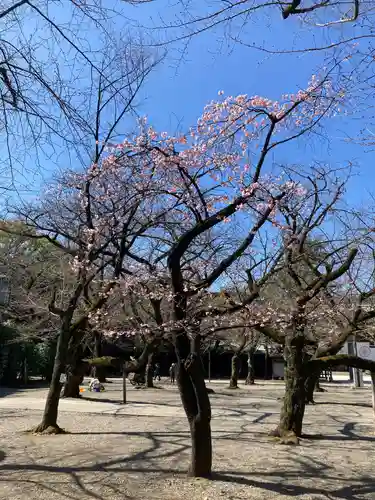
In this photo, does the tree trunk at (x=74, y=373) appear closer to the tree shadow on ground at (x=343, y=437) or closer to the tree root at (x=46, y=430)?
the tree root at (x=46, y=430)

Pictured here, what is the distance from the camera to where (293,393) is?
396 inches

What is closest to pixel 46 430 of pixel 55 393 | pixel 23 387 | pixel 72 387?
pixel 55 393

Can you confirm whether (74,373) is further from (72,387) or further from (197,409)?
(197,409)

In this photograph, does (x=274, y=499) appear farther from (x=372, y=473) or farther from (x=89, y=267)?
(x=89, y=267)

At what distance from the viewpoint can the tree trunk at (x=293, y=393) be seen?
10.1m

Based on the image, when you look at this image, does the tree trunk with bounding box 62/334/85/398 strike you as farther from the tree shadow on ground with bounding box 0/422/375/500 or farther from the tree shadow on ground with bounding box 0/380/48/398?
the tree shadow on ground with bounding box 0/422/375/500

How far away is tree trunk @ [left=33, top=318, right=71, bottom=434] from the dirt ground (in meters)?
0.41

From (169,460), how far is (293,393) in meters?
3.40

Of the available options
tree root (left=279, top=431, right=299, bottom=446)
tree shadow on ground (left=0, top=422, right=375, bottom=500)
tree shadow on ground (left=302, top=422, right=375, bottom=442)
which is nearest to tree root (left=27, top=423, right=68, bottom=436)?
tree shadow on ground (left=0, top=422, right=375, bottom=500)

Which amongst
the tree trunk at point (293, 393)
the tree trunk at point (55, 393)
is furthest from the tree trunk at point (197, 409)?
the tree trunk at point (55, 393)

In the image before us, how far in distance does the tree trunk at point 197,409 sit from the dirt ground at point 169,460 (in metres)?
0.25

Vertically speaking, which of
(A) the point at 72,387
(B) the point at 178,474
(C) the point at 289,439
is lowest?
(B) the point at 178,474

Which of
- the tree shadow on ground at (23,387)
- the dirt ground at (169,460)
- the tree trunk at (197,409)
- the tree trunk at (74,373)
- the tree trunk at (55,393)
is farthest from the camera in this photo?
the tree shadow on ground at (23,387)

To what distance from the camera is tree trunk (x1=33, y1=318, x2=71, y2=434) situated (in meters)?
10.3
